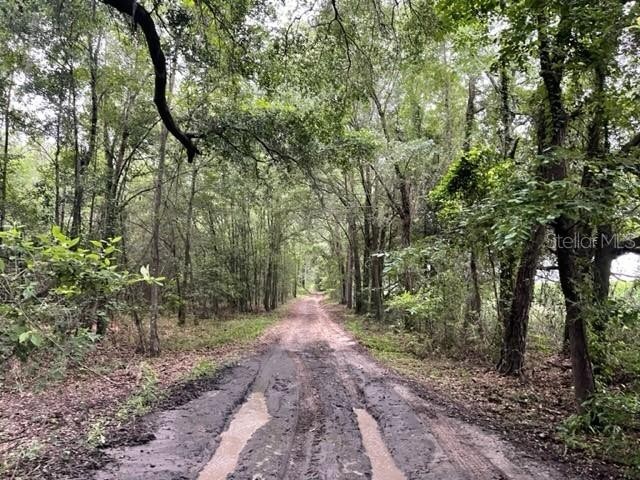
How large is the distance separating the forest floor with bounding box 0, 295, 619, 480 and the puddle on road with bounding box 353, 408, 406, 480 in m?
0.02

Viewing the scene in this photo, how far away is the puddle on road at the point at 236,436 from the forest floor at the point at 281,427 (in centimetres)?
2

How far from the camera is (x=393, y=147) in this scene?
12773mm

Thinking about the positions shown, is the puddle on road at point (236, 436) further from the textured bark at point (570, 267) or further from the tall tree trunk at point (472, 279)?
the tall tree trunk at point (472, 279)

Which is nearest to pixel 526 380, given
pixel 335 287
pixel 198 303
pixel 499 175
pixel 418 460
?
pixel 499 175

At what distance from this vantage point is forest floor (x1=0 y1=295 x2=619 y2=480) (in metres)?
4.16

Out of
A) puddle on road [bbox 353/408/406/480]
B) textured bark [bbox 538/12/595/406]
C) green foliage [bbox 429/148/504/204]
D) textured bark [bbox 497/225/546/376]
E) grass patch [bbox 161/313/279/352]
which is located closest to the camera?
puddle on road [bbox 353/408/406/480]

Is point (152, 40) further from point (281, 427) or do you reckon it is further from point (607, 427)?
point (607, 427)

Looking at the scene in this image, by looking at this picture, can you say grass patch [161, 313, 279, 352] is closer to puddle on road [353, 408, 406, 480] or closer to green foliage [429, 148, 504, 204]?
puddle on road [353, 408, 406, 480]

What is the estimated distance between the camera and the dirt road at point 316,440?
4109 mm

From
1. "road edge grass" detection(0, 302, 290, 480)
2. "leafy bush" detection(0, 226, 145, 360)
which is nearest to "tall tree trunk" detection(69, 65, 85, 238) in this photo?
"road edge grass" detection(0, 302, 290, 480)

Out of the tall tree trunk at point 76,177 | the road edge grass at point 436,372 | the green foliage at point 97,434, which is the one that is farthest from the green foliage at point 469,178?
the tall tree trunk at point 76,177

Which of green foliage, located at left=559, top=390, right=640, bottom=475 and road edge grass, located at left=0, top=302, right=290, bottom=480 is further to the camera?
green foliage, located at left=559, top=390, right=640, bottom=475

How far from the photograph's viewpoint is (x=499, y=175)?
7082mm

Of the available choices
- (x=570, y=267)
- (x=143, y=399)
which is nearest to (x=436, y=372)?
(x=570, y=267)
